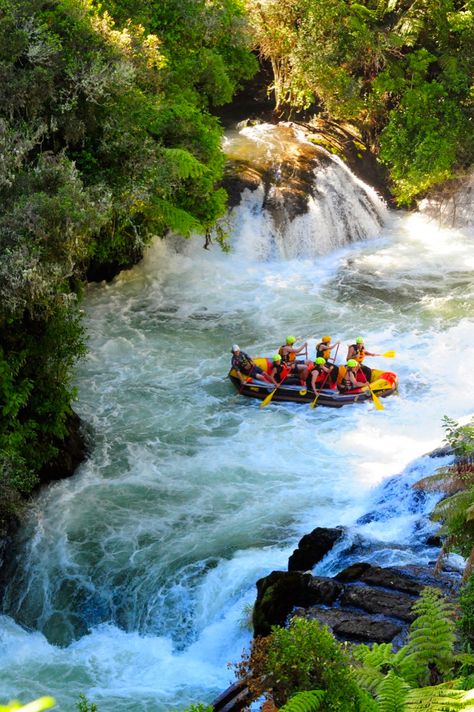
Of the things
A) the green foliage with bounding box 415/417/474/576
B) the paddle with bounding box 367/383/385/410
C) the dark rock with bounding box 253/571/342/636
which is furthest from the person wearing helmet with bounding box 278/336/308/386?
the green foliage with bounding box 415/417/474/576

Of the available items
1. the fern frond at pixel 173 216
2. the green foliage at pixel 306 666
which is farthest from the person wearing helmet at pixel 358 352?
the green foliage at pixel 306 666

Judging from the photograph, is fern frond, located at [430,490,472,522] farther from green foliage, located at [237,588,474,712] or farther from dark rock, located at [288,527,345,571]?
dark rock, located at [288,527,345,571]

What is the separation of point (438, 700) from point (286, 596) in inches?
145

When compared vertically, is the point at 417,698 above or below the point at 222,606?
above

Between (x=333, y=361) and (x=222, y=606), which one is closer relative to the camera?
(x=222, y=606)

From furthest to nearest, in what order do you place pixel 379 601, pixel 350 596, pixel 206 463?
1. pixel 206 463
2. pixel 350 596
3. pixel 379 601

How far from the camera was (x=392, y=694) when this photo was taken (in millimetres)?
5426

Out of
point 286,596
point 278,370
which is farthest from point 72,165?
point 286,596

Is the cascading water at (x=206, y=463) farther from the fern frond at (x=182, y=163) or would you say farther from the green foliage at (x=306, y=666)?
the fern frond at (x=182, y=163)

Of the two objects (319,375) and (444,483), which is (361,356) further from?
(444,483)

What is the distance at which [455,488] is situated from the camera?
809 centimetres

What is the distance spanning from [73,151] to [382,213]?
1106 centimetres

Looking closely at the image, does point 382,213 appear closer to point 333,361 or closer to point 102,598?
point 333,361

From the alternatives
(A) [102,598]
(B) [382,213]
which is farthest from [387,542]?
(B) [382,213]
